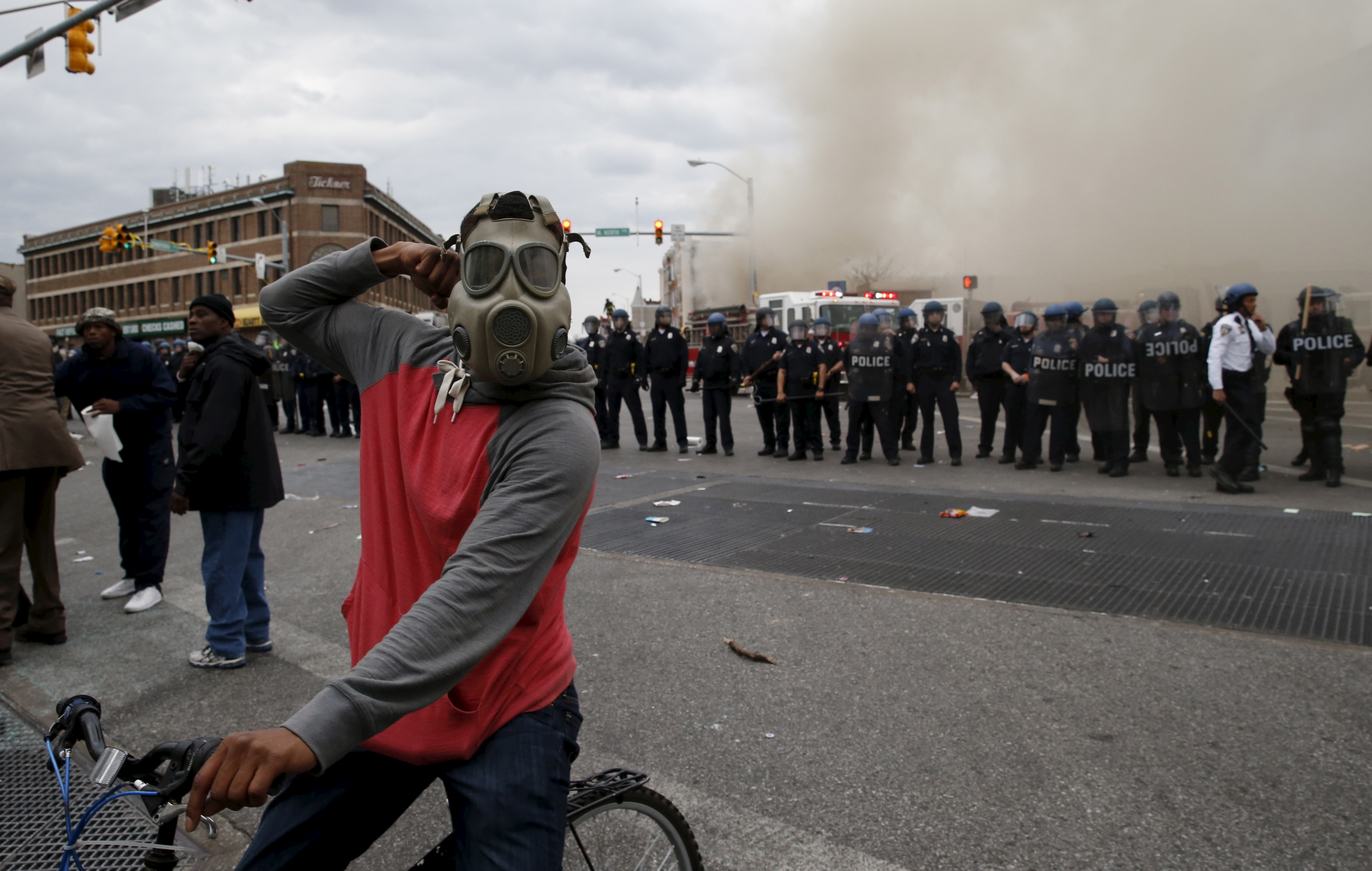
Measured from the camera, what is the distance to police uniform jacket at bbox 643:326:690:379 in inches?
504

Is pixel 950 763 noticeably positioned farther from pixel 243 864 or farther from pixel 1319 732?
pixel 243 864

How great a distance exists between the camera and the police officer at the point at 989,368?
1102 centimetres

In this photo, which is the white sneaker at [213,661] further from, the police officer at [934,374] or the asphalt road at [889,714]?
the police officer at [934,374]

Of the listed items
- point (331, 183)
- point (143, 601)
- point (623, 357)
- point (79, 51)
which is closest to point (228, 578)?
point (143, 601)

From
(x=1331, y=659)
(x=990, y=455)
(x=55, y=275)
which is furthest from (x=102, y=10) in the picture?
(x=55, y=275)

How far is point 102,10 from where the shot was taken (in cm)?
1062

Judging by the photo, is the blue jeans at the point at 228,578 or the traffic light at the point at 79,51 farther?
the traffic light at the point at 79,51

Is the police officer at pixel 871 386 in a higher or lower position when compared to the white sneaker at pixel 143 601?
higher

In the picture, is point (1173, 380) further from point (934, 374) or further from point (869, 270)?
point (869, 270)

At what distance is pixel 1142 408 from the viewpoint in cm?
989

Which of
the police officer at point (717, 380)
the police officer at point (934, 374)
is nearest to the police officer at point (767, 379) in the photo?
the police officer at point (717, 380)

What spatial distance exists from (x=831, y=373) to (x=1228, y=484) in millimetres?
5306

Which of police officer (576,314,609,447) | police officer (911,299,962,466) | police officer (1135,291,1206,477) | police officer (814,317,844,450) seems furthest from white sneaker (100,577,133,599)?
police officer (1135,291,1206,477)

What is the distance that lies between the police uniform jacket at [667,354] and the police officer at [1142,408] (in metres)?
5.92
